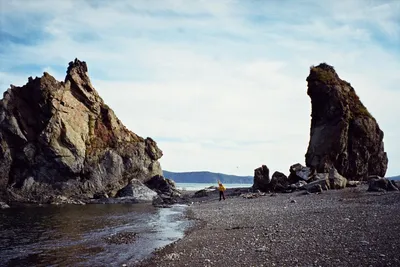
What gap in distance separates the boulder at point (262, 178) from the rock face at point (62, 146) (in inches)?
1262

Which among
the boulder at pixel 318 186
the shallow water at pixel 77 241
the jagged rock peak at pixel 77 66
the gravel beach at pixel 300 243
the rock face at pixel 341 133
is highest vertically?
the jagged rock peak at pixel 77 66

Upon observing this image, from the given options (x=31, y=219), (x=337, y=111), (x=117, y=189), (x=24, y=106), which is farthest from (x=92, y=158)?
(x=337, y=111)

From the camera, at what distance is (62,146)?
75875mm

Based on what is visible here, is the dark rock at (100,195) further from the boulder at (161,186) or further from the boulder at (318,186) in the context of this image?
the boulder at (318,186)

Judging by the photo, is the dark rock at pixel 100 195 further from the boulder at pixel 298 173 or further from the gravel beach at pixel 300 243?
the gravel beach at pixel 300 243

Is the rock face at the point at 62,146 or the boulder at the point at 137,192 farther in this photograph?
the boulder at the point at 137,192

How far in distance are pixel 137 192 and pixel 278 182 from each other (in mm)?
29493

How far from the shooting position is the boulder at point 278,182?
59.2m

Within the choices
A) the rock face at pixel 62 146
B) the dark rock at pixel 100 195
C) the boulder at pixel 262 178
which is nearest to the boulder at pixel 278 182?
the boulder at pixel 262 178

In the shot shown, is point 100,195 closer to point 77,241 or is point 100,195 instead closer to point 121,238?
point 77,241

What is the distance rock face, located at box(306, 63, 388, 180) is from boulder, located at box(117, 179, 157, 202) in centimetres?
3228

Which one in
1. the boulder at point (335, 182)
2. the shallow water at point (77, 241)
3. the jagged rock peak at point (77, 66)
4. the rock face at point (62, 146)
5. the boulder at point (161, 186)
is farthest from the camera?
the jagged rock peak at point (77, 66)

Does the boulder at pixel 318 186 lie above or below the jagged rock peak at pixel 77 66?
below

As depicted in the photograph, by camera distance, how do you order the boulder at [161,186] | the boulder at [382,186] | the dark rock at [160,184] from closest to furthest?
the boulder at [382,186], the boulder at [161,186], the dark rock at [160,184]
